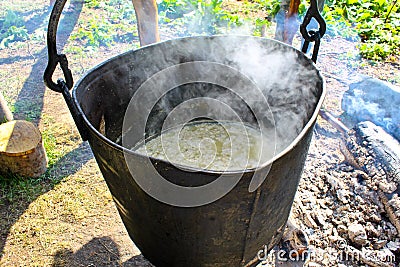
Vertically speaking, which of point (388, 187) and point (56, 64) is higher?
point (56, 64)

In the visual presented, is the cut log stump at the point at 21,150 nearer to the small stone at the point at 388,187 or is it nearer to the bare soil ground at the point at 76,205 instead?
the bare soil ground at the point at 76,205

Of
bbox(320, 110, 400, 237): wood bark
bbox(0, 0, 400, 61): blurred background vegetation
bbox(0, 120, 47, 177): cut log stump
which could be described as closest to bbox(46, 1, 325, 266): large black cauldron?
bbox(320, 110, 400, 237): wood bark

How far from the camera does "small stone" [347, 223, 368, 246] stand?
7.46ft

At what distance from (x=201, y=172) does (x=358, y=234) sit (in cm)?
170

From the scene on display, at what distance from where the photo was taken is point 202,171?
3.74 ft

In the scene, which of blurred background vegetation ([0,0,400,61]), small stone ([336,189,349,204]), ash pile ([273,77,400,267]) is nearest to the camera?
ash pile ([273,77,400,267])

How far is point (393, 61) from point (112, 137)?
171 inches

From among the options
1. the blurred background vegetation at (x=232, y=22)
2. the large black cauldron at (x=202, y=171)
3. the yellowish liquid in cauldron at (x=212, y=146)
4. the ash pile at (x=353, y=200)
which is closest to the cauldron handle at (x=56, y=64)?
the large black cauldron at (x=202, y=171)

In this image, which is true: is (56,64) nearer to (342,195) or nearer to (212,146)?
(212,146)

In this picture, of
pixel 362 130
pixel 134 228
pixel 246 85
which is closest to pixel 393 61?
pixel 362 130

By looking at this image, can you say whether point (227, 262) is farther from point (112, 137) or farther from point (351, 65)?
→ point (351, 65)

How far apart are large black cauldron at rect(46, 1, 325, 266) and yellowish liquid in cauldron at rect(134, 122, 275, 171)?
0.31m

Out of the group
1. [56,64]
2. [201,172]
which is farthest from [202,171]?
[56,64]

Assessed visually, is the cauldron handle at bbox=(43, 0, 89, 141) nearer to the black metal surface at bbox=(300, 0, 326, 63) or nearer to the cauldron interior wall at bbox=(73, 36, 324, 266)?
the cauldron interior wall at bbox=(73, 36, 324, 266)
